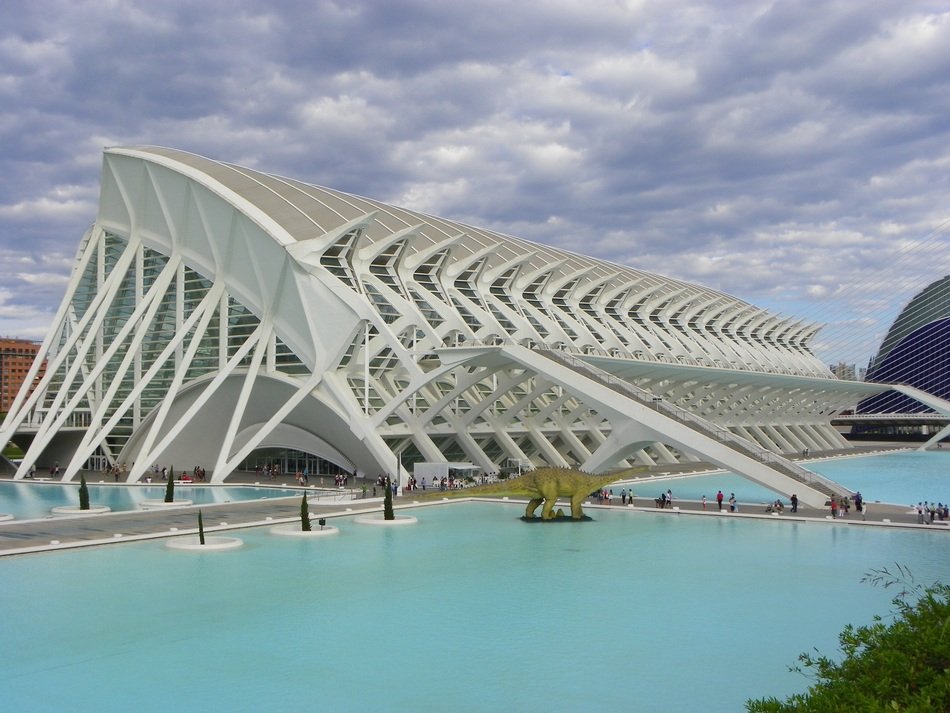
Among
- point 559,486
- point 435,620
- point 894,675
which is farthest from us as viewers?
point 559,486

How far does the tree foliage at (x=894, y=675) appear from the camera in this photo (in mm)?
6082

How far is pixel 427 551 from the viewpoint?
22.3 m

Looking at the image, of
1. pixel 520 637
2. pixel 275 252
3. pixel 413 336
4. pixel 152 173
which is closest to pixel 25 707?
pixel 520 637

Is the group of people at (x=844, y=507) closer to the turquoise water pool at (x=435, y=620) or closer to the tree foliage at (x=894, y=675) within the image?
the turquoise water pool at (x=435, y=620)

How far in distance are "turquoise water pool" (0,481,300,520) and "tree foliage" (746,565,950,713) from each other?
28.6 m

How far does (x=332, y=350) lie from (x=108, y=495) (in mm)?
11386

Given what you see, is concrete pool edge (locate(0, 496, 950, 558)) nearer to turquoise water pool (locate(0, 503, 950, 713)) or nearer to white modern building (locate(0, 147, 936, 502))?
turquoise water pool (locate(0, 503, 950, 713))

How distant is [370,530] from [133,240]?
32.0m

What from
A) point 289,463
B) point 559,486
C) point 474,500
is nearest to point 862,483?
point 474,500

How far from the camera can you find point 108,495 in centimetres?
3772

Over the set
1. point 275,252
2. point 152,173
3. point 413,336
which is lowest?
point 413,336

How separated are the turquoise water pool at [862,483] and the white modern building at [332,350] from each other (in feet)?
10.6

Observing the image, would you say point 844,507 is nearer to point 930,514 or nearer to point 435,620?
point 930,514

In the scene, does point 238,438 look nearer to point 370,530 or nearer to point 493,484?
point 493,484
